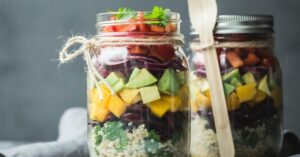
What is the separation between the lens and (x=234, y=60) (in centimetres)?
64

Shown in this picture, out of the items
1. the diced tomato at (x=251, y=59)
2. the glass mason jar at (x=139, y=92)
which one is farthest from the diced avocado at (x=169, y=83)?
the diced tomato at (x=251, y=59)

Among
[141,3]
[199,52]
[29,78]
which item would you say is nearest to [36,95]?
[29,78]

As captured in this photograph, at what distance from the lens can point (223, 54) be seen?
2.13 ft

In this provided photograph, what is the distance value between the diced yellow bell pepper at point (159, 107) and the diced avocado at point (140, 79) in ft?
0.07

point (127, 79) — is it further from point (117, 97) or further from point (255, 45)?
point (255, 45)

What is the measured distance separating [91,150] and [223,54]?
0.19 metres

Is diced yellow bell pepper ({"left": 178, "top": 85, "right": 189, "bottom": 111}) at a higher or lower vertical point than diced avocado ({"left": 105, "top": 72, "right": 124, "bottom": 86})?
lower

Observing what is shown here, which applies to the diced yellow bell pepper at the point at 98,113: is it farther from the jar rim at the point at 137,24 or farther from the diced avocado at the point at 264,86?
the diced avocado at the point at 264,86

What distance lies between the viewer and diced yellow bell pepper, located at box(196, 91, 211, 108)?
0.66 m

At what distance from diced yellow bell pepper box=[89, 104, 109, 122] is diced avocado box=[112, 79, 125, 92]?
0.03m

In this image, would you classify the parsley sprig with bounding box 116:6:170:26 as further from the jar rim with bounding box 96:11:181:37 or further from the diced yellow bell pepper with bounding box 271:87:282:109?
the diced yellow bell pepper with bounding box 271:87:282:109

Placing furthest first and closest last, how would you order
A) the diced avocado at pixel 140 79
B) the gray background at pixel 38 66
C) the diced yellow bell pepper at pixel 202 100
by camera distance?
the gray background at pixel 38 66 → the diced yellow bell pepper at pixel 202 100 → the diced avocado at pixel 140 79

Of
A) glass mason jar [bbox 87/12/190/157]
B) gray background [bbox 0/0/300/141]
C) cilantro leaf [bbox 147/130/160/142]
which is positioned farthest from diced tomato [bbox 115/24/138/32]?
gray background [bbox 0/0/300/141]

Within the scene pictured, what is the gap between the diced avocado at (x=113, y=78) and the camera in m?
0.57
